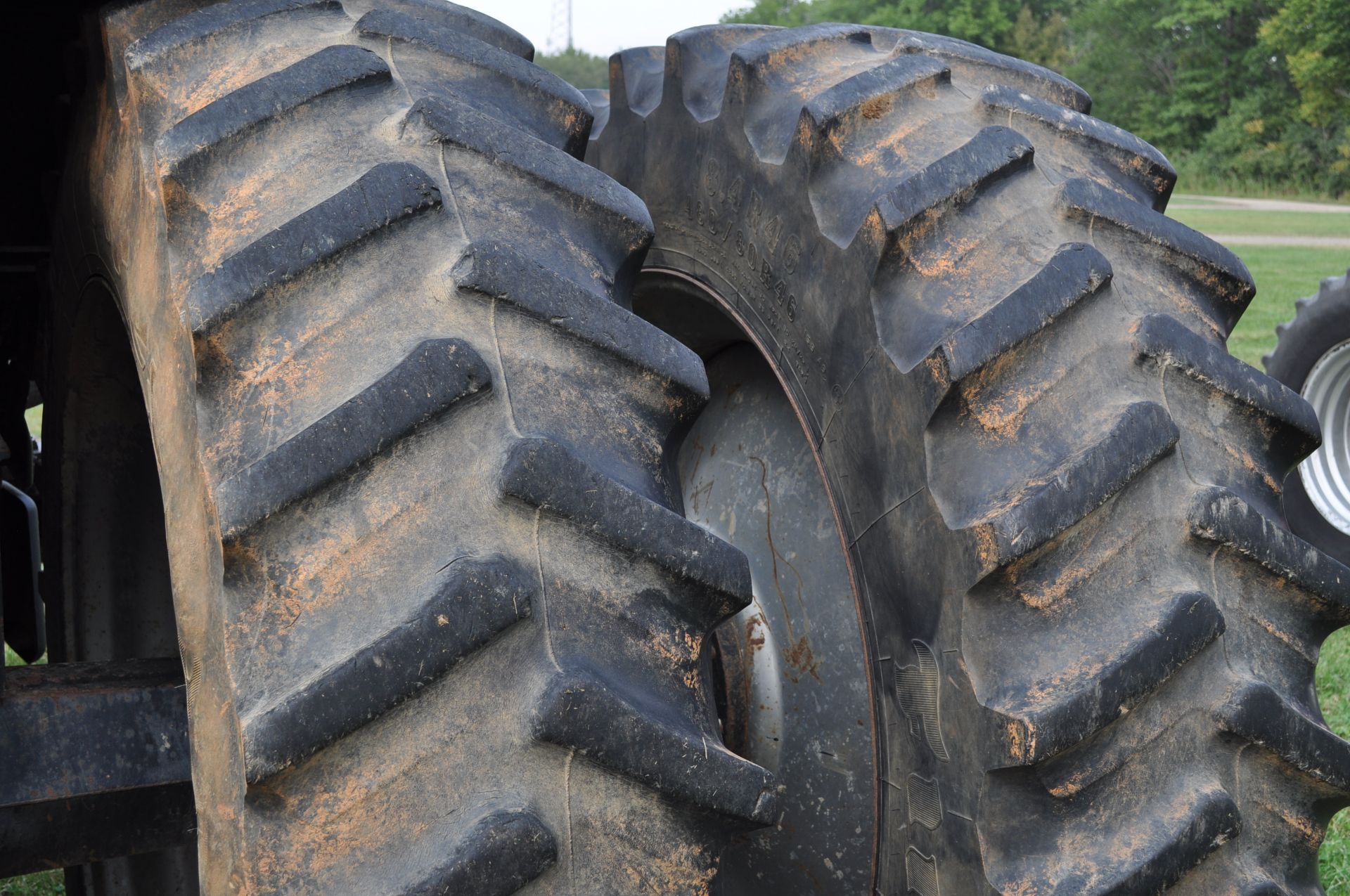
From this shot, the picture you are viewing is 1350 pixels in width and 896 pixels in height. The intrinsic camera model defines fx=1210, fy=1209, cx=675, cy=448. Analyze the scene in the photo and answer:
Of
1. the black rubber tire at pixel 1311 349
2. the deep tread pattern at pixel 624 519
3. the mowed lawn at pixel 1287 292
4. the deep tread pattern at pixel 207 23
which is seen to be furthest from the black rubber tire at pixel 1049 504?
the black rubber tire at pixel 1311 349

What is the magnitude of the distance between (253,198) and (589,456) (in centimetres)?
42

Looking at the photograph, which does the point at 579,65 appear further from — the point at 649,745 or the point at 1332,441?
the point at 649,745

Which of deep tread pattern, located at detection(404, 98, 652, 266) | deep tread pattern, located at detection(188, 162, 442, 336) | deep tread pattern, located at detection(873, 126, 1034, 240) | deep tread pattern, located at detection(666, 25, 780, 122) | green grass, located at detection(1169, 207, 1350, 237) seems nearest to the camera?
deep tread pattern, located at detection(188, 162, 442, 336)

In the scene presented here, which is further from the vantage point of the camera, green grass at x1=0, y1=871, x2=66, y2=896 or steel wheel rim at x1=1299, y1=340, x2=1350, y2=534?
steel wheel rim at x1=1299, y1=340, x2=1350, y2=534

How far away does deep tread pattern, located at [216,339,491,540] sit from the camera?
101cm

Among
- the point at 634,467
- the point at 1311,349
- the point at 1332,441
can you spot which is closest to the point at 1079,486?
the point at 634,467

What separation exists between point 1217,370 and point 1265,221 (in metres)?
25.2

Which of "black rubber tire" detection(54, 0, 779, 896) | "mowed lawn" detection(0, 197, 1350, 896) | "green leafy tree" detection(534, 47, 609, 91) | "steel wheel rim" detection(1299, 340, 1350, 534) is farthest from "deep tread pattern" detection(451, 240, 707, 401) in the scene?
"green leafy tree" detection(534, 47, 609, 91)

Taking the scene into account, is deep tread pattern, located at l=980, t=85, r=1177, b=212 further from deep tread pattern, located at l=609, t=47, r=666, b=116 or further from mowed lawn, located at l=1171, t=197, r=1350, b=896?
mowed lawn, located at l=1171, t=197, r=1350, b=896

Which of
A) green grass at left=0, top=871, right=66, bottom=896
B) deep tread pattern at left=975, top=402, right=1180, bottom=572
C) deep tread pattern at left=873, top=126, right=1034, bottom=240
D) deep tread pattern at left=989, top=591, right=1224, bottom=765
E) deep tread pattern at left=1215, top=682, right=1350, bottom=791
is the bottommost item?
green grass at left=0, top=871, right=66, bottom=896

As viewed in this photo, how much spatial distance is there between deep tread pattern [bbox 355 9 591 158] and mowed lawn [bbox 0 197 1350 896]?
7.73 ft

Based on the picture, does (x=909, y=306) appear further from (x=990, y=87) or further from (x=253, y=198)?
(x=253, y=198)

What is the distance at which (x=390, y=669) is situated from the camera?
98 centimetres

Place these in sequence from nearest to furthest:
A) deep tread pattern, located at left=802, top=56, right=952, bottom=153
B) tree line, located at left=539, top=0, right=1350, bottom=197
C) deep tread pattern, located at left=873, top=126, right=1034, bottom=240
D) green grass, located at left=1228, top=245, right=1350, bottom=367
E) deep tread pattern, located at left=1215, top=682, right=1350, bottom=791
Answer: deep tread pattern, located at left=1215, top=682, right=1350, bottom=791, deep tread pattern, located at left=873, top=126, right=1034, bottom=240, deep tread pattern, located at left=802, top=56, right=952, bottom=153, green grass, located at left=1228, top=245, right=1350, bottom=367, tree line, located at left=539, top=0, right=1350, bottom=197
